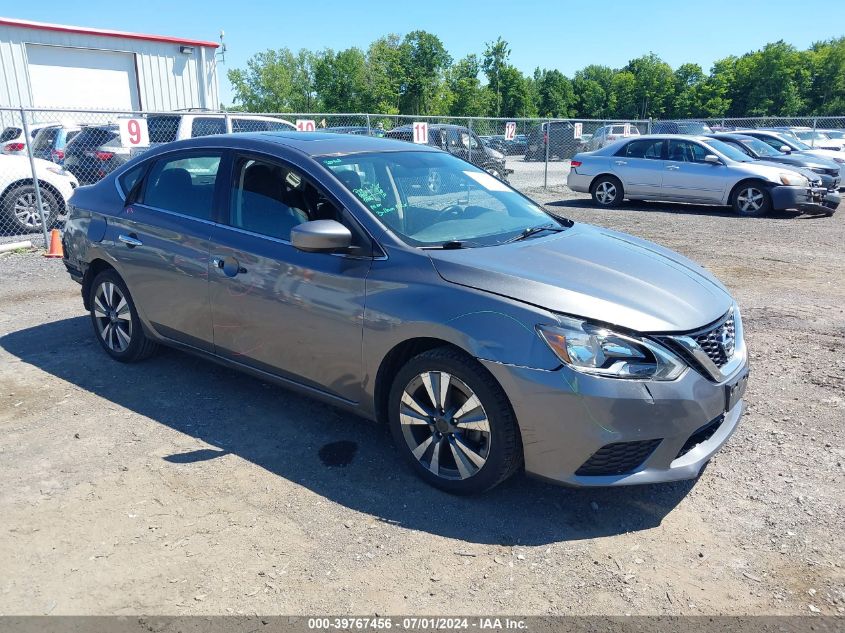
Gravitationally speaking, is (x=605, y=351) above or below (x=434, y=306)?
below

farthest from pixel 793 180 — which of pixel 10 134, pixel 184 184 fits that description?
pixel 10 134

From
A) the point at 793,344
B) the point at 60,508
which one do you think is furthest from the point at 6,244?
the point at 793,344

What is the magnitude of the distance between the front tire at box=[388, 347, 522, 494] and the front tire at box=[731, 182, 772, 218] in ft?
40.4

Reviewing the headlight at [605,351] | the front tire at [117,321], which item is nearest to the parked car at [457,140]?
the front tire at [117,321]

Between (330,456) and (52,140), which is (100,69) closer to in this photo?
(52,140)

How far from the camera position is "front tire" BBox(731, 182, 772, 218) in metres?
13.5

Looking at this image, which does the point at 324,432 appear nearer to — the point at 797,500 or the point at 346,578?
the point at 346,578

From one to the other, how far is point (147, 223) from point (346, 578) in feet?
9.97

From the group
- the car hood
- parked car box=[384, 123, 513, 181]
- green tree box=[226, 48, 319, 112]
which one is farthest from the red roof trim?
green tree box=[226, 48, 319, 112]

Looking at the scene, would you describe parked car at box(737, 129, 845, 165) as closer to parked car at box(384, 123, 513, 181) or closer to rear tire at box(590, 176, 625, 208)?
rear tire at box(590, 176, 625, 208)

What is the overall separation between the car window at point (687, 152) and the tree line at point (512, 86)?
43.0 meters

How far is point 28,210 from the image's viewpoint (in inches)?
420

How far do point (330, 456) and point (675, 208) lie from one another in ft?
43.4

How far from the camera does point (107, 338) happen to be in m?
5.38
